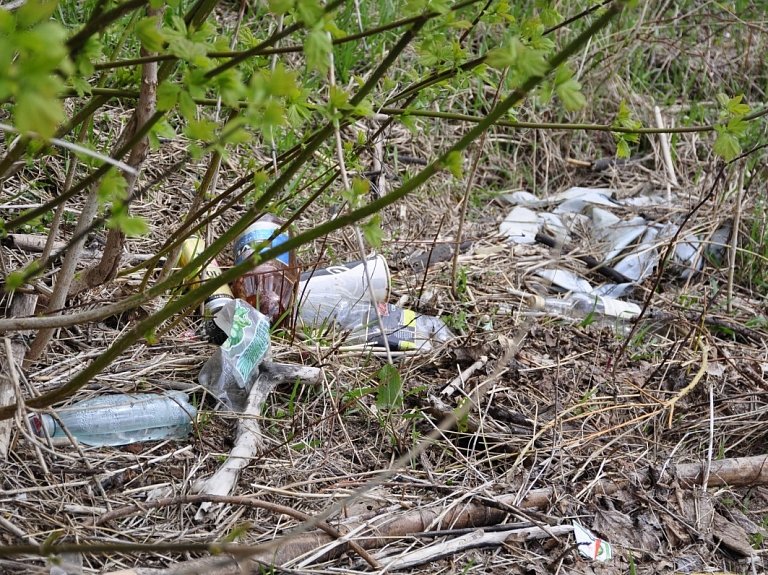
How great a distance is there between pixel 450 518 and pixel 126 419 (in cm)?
81

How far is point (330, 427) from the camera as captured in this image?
190cm

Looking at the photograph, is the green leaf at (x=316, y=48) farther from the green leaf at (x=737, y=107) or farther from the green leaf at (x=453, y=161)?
→ the green leaf at (x=737, y=107)

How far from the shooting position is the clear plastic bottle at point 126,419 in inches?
65.6

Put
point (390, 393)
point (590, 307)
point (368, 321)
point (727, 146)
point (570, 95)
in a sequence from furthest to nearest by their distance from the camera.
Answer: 1. point (590, 307)
2. point (368, 321)
3. point (390, 393)
4. point (727, 146)
5. point (570, 95)

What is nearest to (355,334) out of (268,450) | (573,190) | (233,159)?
(268,450)

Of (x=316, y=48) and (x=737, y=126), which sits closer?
(x=316, y=48)

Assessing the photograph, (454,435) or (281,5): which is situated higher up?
(281,5)

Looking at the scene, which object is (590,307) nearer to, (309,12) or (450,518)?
(450,518)

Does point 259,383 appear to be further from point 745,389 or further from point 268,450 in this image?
point 745,389

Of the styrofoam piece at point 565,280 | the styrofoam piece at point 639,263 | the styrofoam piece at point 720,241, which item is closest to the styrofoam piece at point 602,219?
the styrofoam piece at point 639,263

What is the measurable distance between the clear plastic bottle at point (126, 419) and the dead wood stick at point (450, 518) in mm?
427

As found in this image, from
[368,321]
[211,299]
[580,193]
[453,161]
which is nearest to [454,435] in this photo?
[368,321]

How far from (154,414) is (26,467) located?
303 mm

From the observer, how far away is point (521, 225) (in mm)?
3373
